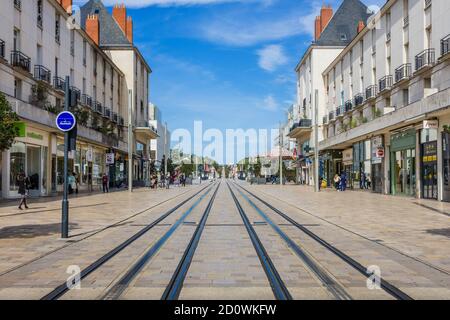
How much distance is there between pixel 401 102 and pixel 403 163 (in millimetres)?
5031

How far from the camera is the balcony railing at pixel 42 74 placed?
101 ft

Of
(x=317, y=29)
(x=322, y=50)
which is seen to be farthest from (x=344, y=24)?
(x=322, y=50)

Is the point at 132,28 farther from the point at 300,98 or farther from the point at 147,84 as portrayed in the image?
the point at 300,98

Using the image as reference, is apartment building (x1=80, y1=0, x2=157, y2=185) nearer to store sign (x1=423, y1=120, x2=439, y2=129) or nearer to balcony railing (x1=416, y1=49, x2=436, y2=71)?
balcony railing (x1=416, y1=49, x2=436, y2=71)

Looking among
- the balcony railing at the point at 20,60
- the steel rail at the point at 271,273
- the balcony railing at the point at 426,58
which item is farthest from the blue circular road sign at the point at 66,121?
the balcony railing at the point at 426,58

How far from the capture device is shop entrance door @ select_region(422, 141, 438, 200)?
24.5 meters

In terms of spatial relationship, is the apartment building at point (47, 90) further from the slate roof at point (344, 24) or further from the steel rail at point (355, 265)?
the slate roof at point (344, 24)

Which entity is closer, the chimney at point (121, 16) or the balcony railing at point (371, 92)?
the balcony railing at point (371, 92)

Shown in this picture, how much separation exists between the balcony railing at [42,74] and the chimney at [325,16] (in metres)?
38.5

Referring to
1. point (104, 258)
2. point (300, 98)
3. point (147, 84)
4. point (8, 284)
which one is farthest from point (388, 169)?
point (147, 84)

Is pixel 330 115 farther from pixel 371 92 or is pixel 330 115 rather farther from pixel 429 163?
pixel 429 163

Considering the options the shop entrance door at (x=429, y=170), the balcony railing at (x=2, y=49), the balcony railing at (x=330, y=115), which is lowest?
the shop entrance door at (x=429, y=170)
